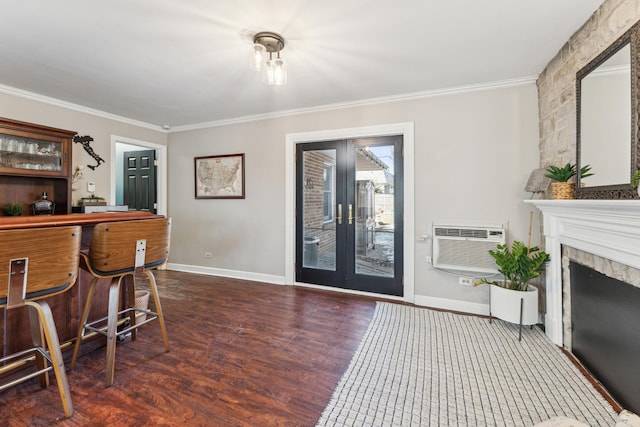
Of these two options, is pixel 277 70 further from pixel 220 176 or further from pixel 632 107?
pixel 220 176

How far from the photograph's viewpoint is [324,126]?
12.2ft

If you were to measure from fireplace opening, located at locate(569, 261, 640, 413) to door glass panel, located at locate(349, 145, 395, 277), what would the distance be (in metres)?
1.73

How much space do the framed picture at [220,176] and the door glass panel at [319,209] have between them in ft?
→ 3.51

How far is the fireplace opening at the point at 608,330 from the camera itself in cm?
158

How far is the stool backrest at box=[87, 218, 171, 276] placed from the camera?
1.73 m

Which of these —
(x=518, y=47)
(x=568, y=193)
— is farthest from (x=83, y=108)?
(x=568, y=193)

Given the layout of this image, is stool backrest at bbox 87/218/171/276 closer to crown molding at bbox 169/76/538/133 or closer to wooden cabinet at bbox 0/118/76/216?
wooden cabinet at bbox 0/118/76/216

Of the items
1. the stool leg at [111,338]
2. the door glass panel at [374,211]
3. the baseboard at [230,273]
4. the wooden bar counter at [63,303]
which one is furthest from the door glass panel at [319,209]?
the stool leg at [111,338]

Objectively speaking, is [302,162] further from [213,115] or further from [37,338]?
[37,338]

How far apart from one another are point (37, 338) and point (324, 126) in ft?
10.8

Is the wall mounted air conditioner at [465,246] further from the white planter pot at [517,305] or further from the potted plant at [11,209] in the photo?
the potted plant at [11,209]

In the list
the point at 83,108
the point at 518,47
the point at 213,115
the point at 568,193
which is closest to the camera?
the point at 568,193

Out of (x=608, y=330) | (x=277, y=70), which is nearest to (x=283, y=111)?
(x=277, y=70)

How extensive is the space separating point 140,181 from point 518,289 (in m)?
5.61
